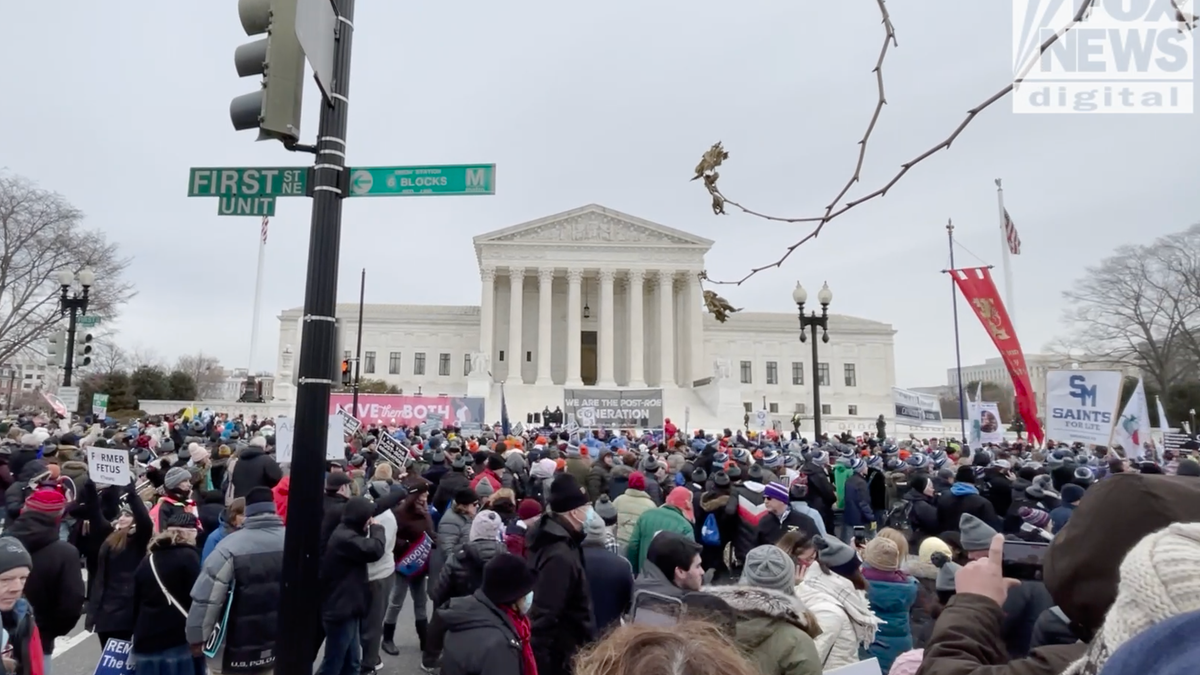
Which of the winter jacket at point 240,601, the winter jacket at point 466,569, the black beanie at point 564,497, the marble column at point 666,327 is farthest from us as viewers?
the marble column at point 666,327

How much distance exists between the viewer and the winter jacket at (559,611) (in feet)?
13.6

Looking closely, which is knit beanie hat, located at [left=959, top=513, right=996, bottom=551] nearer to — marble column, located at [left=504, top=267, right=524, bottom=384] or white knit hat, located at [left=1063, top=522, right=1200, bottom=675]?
white knit hat, located at [left=1063, top=522, right=1200, bottom=675]

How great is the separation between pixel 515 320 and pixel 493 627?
5111 cm

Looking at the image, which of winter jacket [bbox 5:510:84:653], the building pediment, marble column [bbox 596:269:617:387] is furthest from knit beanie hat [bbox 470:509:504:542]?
the building pediment

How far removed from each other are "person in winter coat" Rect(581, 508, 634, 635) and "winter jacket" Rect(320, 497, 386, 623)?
5.44 feet

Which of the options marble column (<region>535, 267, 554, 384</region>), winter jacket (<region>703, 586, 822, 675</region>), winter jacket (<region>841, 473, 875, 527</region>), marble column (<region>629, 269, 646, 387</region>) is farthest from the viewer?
marble column (<region>535, 267, 554, 384</region>)

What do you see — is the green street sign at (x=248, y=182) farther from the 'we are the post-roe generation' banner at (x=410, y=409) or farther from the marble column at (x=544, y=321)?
the marble column at (x=544, y=321)

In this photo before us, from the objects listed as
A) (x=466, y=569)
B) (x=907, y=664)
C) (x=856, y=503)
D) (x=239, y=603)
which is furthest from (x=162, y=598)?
(x=856, y=503)

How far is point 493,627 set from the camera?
131 inches

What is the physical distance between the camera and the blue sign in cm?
435

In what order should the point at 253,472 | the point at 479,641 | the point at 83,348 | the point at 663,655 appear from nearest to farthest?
the point at 663,655 < the point at 479,641 < the point at 253,472 < the point at 83,348

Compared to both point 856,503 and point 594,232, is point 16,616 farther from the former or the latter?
point 594,232

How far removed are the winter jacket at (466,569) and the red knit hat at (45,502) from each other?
9.34ft

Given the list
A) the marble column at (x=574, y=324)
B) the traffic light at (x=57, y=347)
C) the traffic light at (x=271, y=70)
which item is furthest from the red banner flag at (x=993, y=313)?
the marble column at (x=574, y=324)
